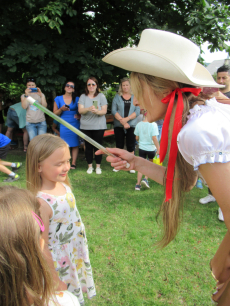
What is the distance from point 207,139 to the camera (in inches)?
44.3

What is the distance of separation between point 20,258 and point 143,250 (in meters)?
2.37

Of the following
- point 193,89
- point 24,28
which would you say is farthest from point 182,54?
point 24,28

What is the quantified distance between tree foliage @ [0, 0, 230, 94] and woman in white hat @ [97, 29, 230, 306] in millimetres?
4509

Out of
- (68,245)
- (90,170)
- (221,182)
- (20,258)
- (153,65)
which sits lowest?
(90,170)

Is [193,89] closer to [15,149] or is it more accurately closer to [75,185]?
[75,185]

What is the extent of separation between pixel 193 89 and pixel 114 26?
7.16 metres

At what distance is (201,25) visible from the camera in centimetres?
532

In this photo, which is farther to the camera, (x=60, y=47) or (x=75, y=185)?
(x=60, y=47)

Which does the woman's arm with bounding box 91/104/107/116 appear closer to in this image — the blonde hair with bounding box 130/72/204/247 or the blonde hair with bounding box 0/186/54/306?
the blonde hair with bounding box 130/72/204/247

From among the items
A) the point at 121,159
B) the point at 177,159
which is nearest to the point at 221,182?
the point at 177,159

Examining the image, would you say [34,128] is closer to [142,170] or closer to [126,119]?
[126,119]

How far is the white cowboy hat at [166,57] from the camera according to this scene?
1.34 m

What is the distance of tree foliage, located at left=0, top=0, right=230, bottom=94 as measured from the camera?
5.39 m

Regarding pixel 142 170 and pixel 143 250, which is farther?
pixel 143 250
